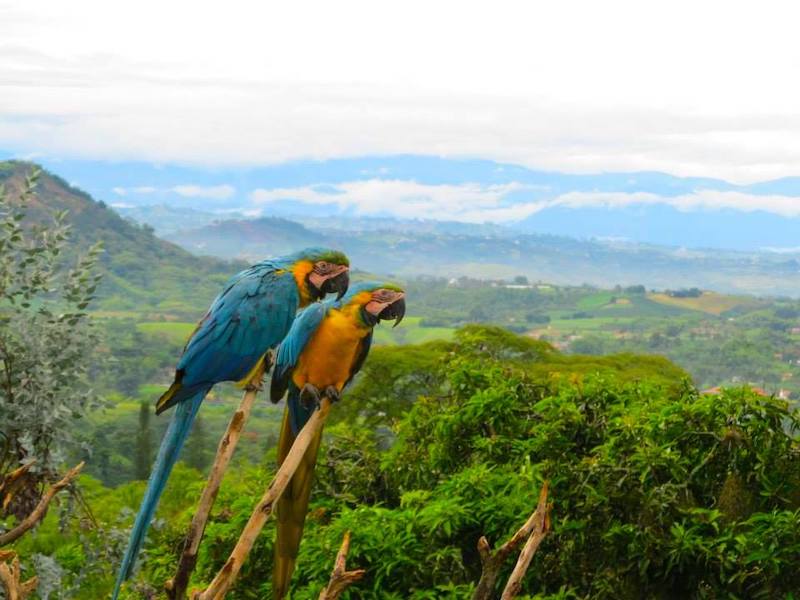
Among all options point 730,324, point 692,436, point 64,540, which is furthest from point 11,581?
point 730,324

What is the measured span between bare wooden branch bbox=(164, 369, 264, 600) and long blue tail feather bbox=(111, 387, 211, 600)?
0.15 m

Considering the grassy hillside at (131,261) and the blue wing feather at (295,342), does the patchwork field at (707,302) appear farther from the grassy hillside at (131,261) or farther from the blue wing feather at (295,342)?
the blue wing feather at (295,342)

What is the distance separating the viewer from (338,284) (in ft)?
13.1

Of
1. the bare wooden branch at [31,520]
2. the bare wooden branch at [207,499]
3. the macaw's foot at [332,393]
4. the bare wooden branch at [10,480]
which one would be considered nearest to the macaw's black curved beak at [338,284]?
the macaw's foot at [332,393]

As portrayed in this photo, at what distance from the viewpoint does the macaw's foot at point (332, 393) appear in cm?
399

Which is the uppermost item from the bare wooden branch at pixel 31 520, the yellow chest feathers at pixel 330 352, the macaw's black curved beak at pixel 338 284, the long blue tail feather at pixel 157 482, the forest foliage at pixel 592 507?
the macaw's black curved beak at pixel 338 284

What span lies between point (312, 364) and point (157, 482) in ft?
3.05

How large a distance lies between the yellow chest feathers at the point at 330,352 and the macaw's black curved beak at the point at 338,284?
9 centimetres

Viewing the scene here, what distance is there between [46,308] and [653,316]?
163 metres

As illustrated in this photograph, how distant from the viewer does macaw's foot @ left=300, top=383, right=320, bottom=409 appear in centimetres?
402

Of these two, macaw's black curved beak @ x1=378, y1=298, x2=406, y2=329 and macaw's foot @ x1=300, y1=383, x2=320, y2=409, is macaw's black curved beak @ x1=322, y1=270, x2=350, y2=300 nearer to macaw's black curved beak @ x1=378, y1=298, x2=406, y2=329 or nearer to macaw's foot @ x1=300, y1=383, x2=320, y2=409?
macaw's black curved beak @ x1=378, y1=298, x2=406, y2=329

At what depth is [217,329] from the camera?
399 centimetres

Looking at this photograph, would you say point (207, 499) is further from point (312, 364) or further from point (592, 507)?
point (592, 507)

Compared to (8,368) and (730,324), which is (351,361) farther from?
(730,324)
